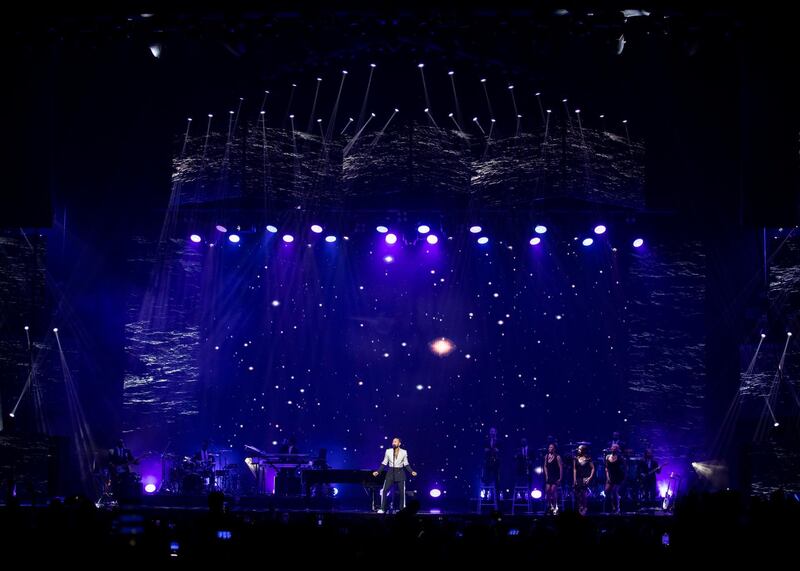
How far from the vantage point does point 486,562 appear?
500 cm

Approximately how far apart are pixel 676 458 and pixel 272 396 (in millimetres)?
9195

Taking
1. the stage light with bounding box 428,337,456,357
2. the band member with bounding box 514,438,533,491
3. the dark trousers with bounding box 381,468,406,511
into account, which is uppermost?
the stage light with bounding box 428,337,456,357

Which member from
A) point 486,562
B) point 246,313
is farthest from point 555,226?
point 486,562

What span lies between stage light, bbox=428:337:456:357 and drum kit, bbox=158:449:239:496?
5.24 m

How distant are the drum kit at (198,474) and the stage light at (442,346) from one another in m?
5.24

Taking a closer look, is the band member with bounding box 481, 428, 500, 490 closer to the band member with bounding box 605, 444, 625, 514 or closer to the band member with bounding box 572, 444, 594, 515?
the band member with bounding box 572, 444, 594, 515

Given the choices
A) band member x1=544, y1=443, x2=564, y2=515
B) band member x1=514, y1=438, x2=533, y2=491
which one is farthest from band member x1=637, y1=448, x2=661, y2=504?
band member x1=514, y1=438, x2=533, y2=491

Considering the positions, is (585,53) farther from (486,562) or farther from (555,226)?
(486,562)

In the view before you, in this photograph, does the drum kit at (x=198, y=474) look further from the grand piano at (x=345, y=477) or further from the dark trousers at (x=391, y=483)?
the dark trousers at (x=391, y=483)

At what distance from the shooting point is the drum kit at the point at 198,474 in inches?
646

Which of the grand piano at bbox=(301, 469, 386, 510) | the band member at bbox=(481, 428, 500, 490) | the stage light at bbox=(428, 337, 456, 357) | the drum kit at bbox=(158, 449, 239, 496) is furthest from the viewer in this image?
the stage light at bbox=(428, 337, 456, 357)

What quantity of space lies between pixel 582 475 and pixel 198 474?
7.91 metres

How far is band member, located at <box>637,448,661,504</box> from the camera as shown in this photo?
623 inches

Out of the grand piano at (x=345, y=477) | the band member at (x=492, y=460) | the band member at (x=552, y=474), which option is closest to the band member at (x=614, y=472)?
the band member at (x=552, y=474)
